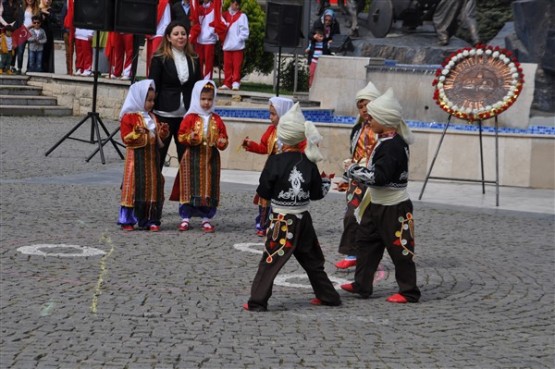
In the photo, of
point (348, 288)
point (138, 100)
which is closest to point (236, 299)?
point (348, 288)

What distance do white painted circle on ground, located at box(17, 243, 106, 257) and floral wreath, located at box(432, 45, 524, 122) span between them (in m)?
5.26

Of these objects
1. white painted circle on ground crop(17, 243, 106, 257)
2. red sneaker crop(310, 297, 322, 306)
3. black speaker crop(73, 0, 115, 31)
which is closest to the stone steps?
black speaker crop(73, 0, 115, 31)

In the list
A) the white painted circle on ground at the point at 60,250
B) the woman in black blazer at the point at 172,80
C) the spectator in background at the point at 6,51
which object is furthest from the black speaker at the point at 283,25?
the white painted circle on ground at the point at 60,250

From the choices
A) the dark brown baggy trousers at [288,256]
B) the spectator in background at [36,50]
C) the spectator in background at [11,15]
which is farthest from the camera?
the spectator in background at [36,50]

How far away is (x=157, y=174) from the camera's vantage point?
1214 centimetres

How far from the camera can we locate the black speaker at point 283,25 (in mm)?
21734

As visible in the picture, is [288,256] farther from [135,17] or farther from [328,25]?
[328,25]

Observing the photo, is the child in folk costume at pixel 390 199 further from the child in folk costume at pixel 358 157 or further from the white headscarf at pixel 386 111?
the child in folk costume at pixel 358 157

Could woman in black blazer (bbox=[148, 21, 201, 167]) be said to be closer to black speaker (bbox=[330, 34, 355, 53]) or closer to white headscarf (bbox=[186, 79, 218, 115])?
white headscarf (bbox=[186, 79, 218, 115])

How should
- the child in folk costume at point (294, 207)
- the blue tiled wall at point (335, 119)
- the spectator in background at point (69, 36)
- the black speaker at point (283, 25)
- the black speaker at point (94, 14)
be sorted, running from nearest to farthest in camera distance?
the child in folk costume at point (294, 207)
the black speaker at point (94, 14)
the blue tiled wall at point (335, 119)
the black speaker at point (283, 25)
the spectator in background at point (69, 36)

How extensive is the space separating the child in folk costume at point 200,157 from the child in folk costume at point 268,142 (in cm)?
45

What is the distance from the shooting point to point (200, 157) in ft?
39.7

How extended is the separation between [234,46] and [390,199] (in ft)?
48.5

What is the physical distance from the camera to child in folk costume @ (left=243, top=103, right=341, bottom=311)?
896 centimetres
